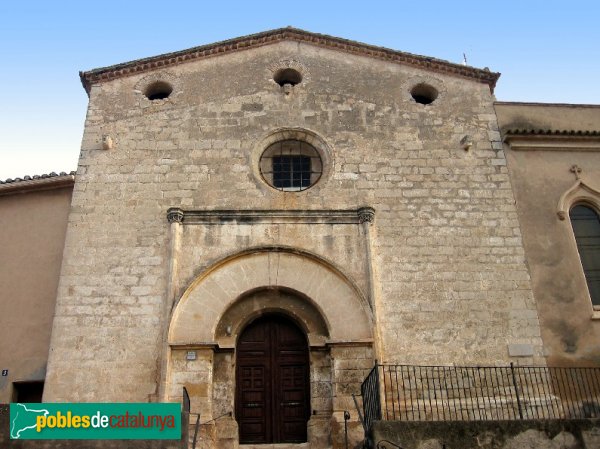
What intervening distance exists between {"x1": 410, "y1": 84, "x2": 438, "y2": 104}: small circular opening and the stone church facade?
1.3 inches

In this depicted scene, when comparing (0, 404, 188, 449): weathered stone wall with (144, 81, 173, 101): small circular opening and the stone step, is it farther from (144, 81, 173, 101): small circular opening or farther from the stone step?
(144, 81, 173, 101): small circular opening

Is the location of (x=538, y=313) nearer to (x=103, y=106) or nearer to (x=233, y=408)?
(x=233, y=408)

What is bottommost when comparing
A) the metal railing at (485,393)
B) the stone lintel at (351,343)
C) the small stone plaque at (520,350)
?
the metal railing at (485,393)

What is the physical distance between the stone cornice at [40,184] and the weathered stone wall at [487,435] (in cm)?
831

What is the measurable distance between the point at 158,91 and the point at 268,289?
546cm

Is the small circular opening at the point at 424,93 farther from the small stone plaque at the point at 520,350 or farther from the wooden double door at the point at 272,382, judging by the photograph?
the wooden double door at the point at 272,382

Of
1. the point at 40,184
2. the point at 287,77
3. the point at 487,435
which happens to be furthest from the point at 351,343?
the point at 40,184

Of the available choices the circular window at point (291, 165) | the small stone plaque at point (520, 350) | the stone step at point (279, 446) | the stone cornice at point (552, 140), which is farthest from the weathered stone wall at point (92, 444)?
the stone cornice at point (552, 140)

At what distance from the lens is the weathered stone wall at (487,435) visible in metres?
8.90

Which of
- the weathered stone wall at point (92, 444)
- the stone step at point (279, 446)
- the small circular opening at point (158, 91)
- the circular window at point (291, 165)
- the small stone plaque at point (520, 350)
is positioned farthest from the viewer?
the small circular opening at point (158, 91)

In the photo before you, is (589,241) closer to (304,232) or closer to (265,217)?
(304,232)

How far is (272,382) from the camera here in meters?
11.4

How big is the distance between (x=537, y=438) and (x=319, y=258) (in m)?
4.80

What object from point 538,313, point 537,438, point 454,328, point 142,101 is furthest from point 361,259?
point 142,101
